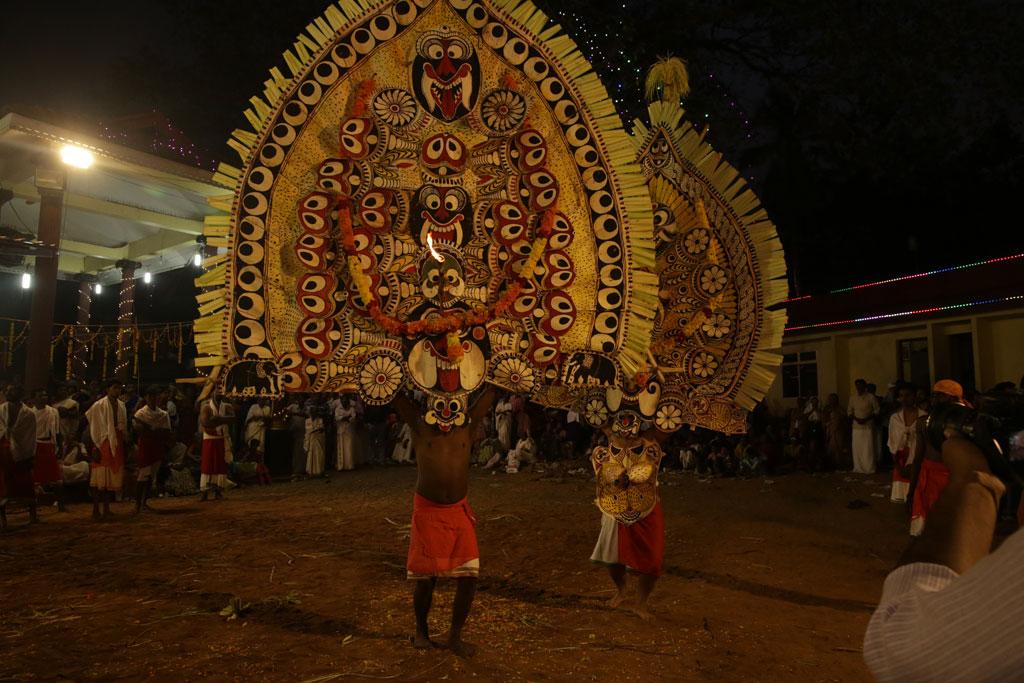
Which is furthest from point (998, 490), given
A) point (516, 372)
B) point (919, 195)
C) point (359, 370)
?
point (919, 195)

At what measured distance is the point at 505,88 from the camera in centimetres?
359

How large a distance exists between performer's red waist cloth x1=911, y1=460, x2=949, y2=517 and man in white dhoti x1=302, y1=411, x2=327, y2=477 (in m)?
12.0

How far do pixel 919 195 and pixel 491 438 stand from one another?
49.6 ft

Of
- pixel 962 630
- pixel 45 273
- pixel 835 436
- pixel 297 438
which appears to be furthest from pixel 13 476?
pixel 835 436

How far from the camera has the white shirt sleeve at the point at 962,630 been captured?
0.86 metres

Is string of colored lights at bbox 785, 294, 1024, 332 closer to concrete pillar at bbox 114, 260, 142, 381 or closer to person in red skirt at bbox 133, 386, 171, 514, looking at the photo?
person in red skirt at bbox 133, 386, 171, 514

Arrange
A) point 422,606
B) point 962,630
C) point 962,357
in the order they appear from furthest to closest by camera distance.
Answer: point 962,357 < point 422,606 < point 962,630

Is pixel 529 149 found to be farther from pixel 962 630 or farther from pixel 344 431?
pixel 344 431

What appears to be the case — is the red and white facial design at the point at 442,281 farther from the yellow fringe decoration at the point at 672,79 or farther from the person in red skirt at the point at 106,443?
the person in red skirt at the point at 106,443

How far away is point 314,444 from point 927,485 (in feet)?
40.1

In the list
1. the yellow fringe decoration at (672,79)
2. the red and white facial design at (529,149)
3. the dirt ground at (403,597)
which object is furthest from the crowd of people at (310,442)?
the red and white facial design at (529,149)

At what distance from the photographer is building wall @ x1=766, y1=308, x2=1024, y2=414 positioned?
12.5 m

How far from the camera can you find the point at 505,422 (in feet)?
54.7

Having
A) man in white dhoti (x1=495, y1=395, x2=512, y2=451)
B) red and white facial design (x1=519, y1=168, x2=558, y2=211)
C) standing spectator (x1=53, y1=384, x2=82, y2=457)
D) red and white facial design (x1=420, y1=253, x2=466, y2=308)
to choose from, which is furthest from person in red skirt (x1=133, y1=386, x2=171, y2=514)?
red and white facial design (x1=519, y1=168, x2=558, y2=211)
